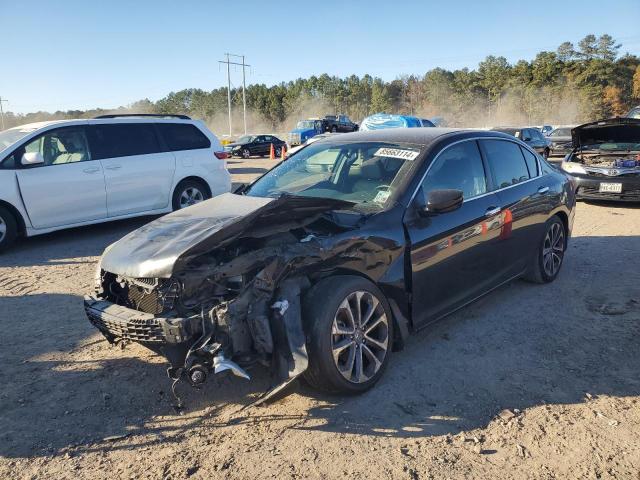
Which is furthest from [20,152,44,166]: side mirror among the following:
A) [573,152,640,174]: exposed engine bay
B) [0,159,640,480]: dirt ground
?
[573,152,640,174]: exposed engine bay

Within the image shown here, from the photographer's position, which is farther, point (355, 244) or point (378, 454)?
point (355, 244)

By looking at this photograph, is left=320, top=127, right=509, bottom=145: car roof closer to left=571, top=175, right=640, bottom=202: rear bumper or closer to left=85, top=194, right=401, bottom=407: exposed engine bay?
left=85, top=194, right=401, bottom=407: exposed engine bay

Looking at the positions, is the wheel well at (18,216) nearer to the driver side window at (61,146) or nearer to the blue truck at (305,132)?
the driver side window at (61,146)

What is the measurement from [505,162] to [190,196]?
596cm

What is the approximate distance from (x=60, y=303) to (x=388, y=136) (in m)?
3.67

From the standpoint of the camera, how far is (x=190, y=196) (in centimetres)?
Answer: 932

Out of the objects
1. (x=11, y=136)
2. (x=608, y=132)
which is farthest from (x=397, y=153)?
(x=608, y=132)

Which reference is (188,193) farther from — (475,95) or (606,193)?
(475,95)

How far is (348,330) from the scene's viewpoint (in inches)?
130

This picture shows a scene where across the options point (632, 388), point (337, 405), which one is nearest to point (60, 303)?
point (337, 405)

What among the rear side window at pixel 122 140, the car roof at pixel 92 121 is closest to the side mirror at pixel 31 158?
the car roof at pixel 92 121

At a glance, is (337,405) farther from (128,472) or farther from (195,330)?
(128,472)

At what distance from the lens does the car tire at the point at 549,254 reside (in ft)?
17.7

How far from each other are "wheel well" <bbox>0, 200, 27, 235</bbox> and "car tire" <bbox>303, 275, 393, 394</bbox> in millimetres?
6080
